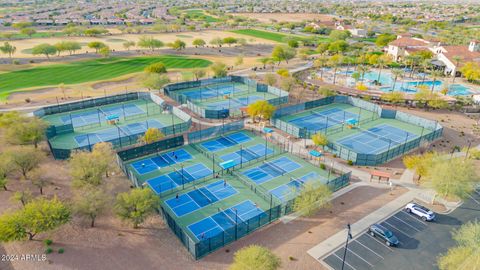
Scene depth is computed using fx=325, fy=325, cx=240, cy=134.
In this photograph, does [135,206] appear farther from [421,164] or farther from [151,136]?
[421,164]

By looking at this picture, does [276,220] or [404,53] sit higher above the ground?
[404,53]

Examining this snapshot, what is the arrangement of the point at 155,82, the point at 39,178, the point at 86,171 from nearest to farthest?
the point at 86,171, the point at 39,178, the point at 155,82

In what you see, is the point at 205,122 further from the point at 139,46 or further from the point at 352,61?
the point at 139,46

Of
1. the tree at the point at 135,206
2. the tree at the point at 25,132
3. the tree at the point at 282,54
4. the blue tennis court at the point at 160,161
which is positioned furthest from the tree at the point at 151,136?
the tree at the point at 282,54

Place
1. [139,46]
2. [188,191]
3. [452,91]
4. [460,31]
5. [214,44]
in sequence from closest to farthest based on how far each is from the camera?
[188,191], [452,91], [139,46], [214,44], [460,31]

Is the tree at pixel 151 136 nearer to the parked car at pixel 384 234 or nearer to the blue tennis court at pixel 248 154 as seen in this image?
the blue tennis court at pixel 248 154

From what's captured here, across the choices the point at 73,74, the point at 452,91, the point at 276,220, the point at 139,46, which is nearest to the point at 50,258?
the point at 276,220

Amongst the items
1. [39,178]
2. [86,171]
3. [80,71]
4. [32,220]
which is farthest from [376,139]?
[80,71]
